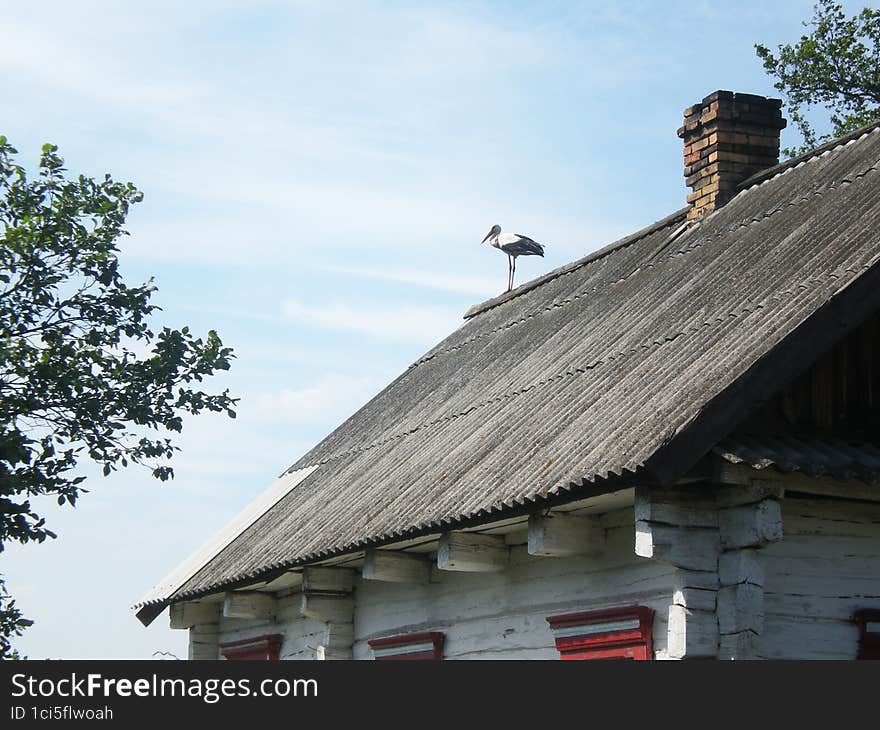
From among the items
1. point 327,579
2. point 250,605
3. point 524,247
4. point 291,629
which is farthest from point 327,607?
point 524,247

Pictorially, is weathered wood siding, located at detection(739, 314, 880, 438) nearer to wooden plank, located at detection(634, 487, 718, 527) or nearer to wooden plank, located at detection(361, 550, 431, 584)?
wooden plank, located at detection(634, 487, 718, 527)

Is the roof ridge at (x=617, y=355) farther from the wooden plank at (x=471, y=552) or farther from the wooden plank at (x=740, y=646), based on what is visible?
the wooden plank at (x=740, y=646)

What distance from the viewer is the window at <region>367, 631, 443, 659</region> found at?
1097 centimetres

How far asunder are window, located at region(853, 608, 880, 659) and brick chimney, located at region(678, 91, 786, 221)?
5.56m

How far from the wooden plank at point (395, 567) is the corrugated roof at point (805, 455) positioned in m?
3.38

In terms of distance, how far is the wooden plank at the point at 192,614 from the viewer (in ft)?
49.0

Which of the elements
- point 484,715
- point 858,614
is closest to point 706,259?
point 858,614

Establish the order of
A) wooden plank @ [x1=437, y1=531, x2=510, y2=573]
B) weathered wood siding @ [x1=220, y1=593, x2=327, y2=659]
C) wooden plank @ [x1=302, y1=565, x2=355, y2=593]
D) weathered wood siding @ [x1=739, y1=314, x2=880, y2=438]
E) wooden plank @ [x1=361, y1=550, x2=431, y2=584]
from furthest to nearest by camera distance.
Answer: weathered wood siding @ [x1=220, y1=593, x2=327, y2=659] < wooden plank @ [x1=302, y1=565, x2=355, y2=593] < wooden plank @ [x1=361, y1=550, x2=431, y2=584] < wooden plank @ [x1=437, y1=531, x2=510, y2=573] < weathered wood siding @ [x1=739, y1=314, x2=880, y2=438]

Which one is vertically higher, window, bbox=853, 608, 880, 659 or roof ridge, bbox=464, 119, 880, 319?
roof ridge, bbox=464, 119, 880, 319

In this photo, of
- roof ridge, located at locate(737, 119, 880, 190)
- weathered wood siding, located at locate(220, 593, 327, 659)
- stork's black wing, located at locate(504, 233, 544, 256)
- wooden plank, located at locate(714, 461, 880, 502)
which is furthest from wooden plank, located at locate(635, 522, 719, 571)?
stork's black wing, located at locate(504, 233, 544, 256)

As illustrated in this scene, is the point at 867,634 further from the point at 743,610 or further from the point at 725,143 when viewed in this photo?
the point at 725,143

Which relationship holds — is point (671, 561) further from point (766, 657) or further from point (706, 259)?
point (706, 259)

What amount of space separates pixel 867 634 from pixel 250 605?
6.29 meters

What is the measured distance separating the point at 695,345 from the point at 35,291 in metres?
6.45
